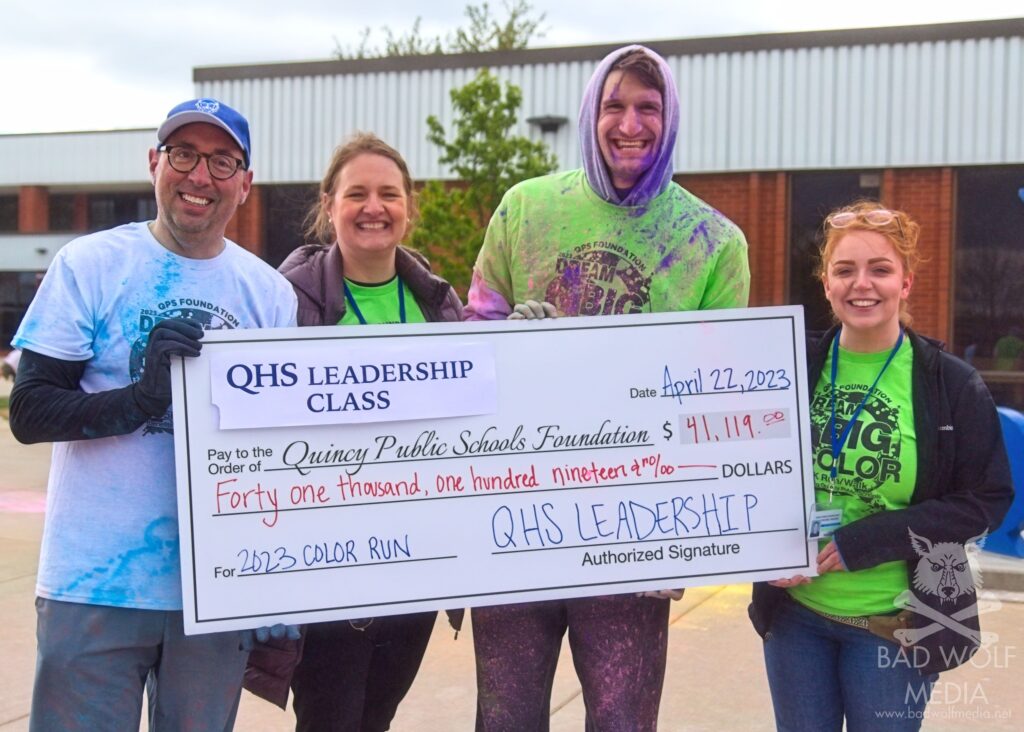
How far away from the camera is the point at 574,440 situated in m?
2.75

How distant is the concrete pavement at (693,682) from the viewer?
14.5ft

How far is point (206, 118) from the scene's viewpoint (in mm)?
2488

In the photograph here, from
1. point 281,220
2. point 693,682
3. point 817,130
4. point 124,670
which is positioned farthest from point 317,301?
point 281,220

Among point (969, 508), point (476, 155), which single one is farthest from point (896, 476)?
point (476, 155)

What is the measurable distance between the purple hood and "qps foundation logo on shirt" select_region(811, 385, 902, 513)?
2.37ft

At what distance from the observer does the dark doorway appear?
1430 centimetres

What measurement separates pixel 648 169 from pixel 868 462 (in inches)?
36.8

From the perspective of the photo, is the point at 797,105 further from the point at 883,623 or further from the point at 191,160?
the point at 191,160

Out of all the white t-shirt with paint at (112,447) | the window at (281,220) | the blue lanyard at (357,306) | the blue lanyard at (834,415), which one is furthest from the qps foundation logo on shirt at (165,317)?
the window at (281,220)

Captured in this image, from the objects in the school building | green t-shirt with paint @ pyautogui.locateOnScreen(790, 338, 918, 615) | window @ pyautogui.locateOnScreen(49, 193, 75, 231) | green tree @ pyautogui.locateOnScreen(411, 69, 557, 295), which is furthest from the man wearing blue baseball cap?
window @ pyautogui.locateOnScreen(49, 193, 75, 231)

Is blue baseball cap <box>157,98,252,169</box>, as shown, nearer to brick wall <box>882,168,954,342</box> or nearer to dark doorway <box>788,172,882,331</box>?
dark doorway <box>788,172,882,331</box>

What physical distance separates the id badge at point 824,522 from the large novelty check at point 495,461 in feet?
0.17

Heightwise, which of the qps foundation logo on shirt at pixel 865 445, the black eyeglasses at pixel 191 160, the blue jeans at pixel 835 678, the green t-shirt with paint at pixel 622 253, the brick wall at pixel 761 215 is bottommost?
the blue jeans at pixel 835 678

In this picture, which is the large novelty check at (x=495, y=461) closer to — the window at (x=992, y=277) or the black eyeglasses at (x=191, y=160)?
the black eyeglasses at (x=191, y=160)
